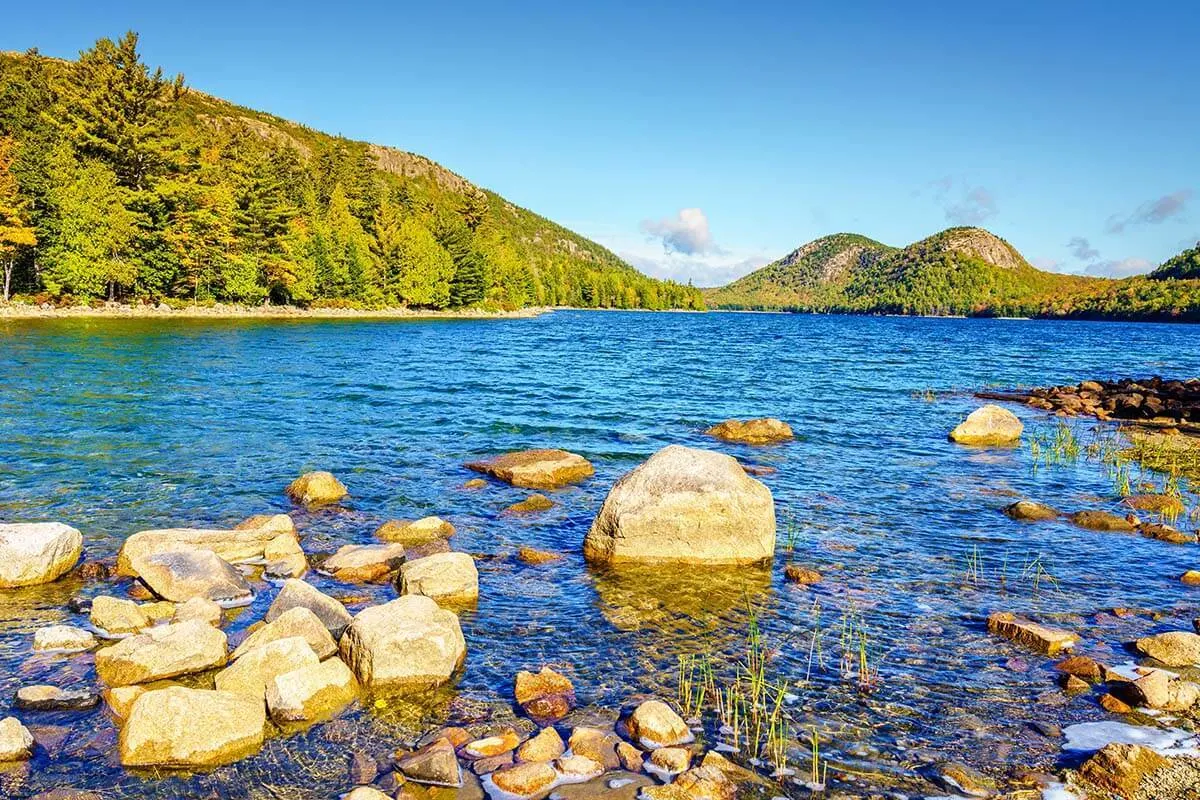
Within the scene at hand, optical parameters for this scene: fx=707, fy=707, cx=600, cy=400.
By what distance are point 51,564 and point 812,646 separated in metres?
11.4

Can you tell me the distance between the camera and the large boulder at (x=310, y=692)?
291 inches

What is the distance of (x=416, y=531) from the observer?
13.6 meters

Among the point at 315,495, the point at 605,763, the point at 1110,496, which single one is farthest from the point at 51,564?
the point at 1110,496

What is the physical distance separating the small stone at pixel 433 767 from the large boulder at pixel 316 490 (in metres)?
10.3

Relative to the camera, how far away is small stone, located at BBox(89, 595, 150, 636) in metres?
9.23

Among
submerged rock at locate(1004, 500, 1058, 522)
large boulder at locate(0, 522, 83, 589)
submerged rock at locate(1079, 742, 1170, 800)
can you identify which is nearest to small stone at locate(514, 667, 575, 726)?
submerged rock at locate(1079, 742, 1170, 800)

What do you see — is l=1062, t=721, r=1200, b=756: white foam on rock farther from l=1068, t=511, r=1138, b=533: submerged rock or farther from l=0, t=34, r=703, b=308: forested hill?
l=0, t=34, r=703, b=308: forested hill

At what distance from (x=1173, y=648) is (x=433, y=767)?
912 cm

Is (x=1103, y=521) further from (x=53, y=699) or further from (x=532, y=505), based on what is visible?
(x=53, y=699)

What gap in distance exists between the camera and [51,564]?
10891 mm

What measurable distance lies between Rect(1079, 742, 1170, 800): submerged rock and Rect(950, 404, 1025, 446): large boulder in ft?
67.3

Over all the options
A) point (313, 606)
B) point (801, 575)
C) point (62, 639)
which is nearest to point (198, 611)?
point (62, 639)

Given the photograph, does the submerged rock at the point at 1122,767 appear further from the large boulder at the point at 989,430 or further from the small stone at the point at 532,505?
the large boulder at the point at 989,430

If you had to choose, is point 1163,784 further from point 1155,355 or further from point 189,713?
point 1155,355
